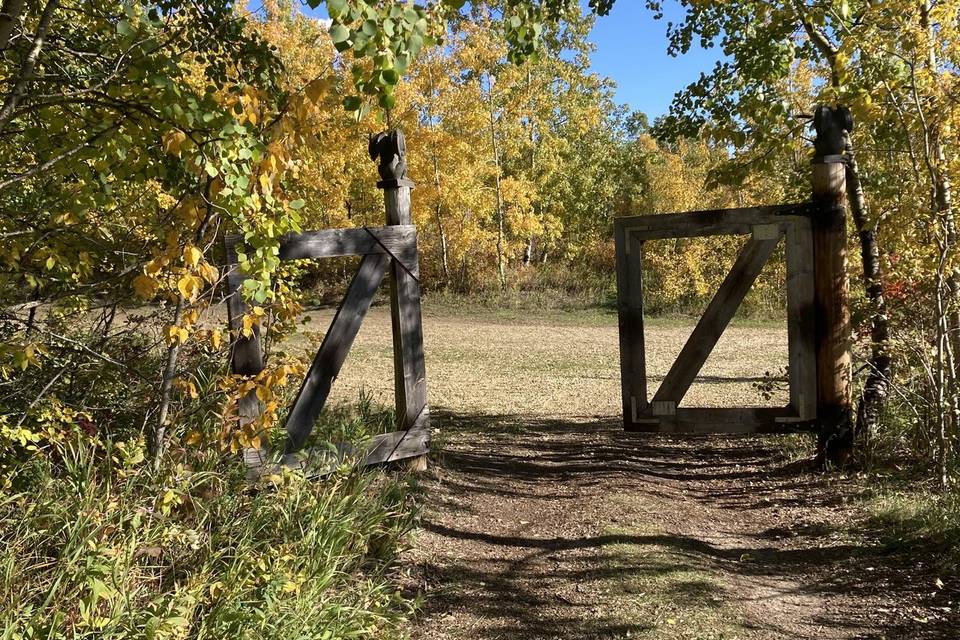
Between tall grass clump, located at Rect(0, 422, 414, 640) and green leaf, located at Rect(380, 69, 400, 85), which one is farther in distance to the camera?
tall grass clump, located at Rect(0, 422, 414, 640)

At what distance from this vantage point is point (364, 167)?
21.3m

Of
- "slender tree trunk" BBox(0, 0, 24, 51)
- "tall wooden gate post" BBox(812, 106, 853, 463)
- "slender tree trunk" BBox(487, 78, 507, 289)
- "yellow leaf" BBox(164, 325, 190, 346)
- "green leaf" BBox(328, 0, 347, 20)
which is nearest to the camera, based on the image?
"green leaf" BBox(328, 0, 347, 20)

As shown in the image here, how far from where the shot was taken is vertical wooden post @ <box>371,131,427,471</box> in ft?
17.0

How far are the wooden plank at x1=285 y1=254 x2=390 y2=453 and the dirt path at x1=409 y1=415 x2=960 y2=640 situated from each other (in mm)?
918

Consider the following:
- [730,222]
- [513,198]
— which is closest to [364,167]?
[513,198]

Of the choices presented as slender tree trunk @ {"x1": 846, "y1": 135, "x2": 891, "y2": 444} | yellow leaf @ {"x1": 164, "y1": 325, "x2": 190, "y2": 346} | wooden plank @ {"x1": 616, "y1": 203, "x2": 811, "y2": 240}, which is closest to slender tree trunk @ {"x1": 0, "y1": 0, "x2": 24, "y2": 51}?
yellow leaf @ {"x1": 164, "y1": 325, "x2": 190, "y2": 346}

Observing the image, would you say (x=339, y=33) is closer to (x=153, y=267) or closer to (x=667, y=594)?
(x=153, y=267)

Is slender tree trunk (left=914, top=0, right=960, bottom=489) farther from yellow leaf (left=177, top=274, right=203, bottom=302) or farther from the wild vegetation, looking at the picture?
→ yellow leaf (left=177, top=274, right=203, bottom=302)

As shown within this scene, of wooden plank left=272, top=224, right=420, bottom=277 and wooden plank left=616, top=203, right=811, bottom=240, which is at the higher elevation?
wooden plank left=616, top=203, right=811, bottom=240

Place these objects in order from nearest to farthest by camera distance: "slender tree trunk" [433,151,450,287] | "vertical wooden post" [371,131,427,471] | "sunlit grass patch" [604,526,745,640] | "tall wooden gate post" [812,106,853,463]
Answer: "sunlit grass patch" [604,526,745,640] → "vertical wooden post" [371,131,427,471] → "tall wooden gate post" [812,106,853,463] → "slender tree trunk" [433,151,450,287]

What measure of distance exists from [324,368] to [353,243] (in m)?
0.79

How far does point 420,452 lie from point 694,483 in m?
2.07

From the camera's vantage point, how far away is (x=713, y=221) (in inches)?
217

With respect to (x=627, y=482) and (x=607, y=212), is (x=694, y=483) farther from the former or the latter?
(x=607, y=212)
